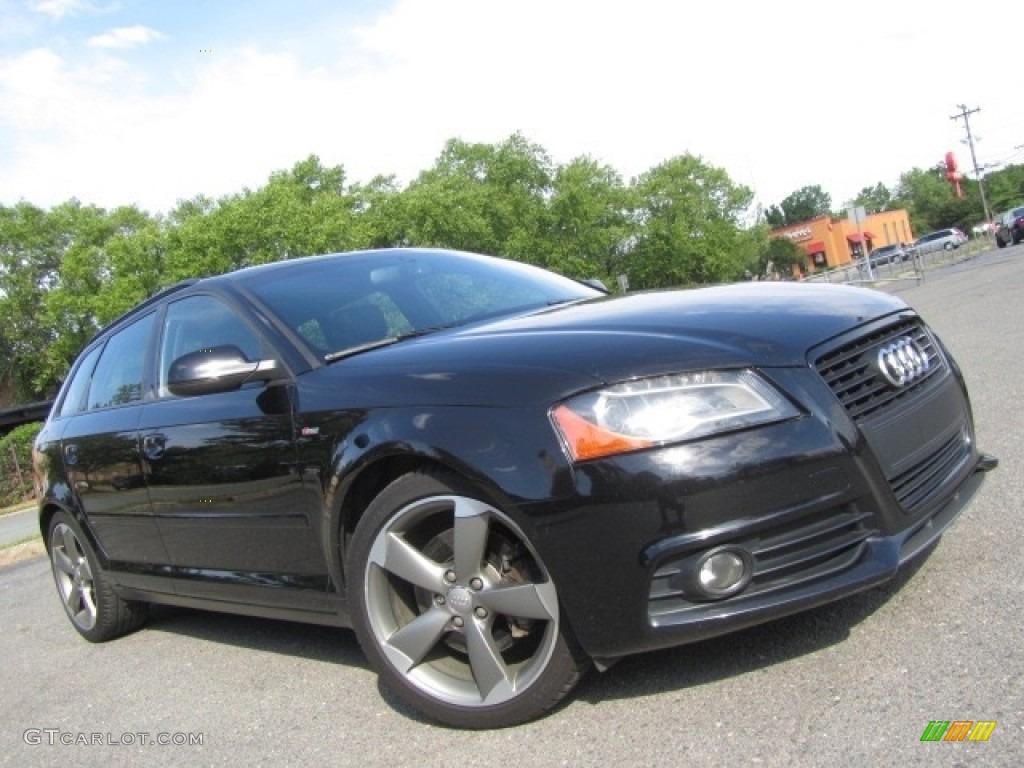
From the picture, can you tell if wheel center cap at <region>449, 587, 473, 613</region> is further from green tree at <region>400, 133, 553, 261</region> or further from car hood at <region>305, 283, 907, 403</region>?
green tree at <region>400, 133, 553, 261</region>

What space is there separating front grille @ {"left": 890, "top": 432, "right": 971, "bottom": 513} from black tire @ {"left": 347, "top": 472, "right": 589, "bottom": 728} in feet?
3.32

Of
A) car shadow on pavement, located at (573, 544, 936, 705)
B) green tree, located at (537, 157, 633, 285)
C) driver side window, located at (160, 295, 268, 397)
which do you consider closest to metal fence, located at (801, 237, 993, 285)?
green tree, located at (537, 157, 633, 285)

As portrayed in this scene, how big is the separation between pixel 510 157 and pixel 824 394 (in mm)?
60661

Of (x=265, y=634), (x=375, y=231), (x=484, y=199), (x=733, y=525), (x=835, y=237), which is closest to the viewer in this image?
(x=733, y=525)

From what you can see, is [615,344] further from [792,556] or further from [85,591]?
[85,591]

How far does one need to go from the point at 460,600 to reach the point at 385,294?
1479mm

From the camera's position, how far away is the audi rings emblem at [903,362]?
2896 mm

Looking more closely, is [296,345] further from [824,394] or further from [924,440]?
[924,440]

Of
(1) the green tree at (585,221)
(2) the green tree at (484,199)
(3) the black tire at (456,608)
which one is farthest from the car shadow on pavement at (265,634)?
(1) the green tree at (585,221)

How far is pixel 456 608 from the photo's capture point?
2.91m

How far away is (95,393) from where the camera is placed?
493 centimetres

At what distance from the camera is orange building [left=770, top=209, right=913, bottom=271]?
101312mm

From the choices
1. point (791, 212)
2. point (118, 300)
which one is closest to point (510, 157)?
point (118, 300)

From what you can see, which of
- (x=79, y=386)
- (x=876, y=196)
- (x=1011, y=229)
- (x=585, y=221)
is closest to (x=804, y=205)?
(x=876, y=196)
